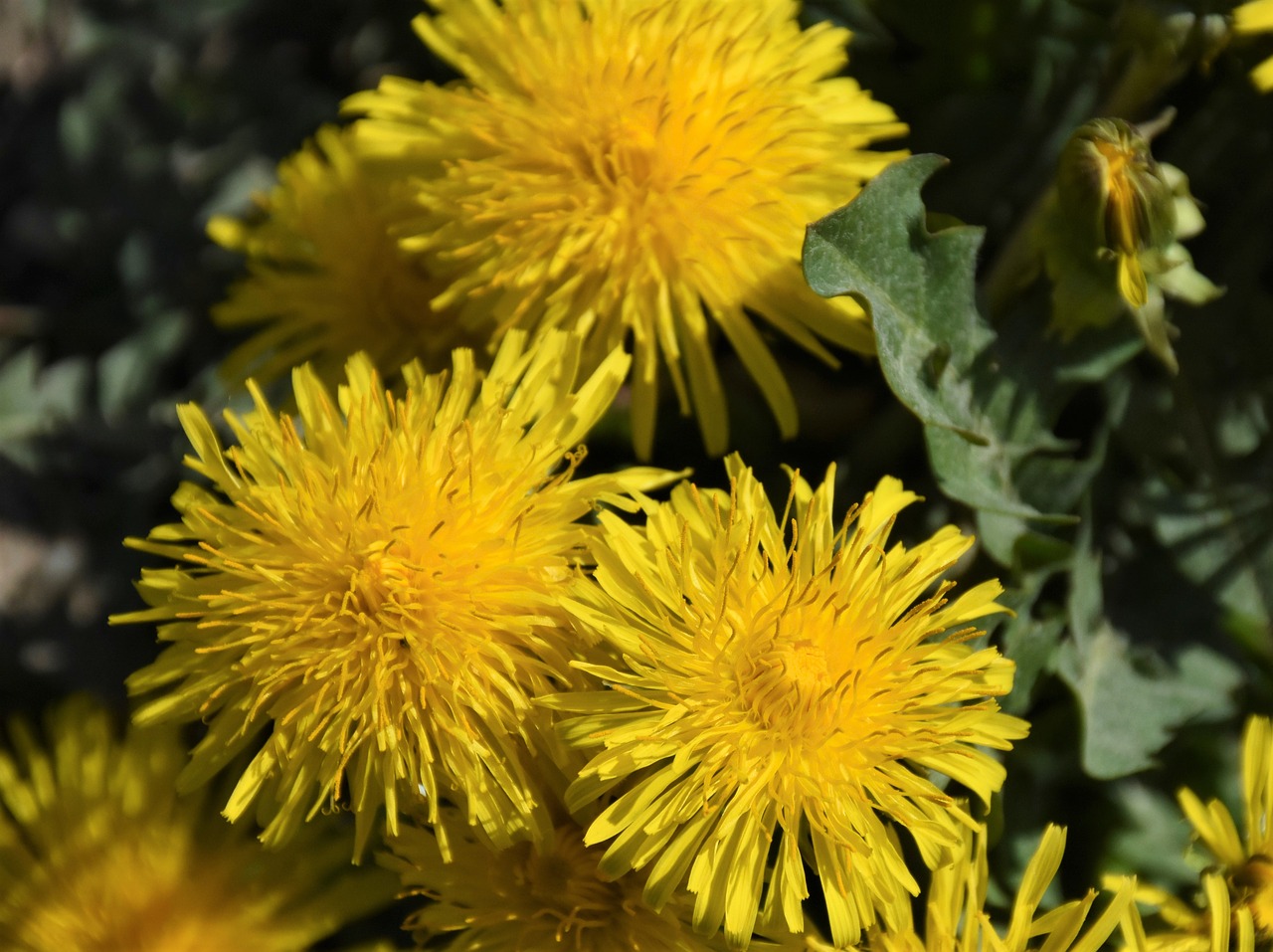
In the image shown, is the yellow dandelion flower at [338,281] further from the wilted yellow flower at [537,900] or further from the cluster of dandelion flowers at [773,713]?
the wilted yellow flower at [537,900]

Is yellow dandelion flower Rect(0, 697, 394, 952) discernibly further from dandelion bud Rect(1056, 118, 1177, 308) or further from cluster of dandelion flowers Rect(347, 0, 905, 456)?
dandelion bud Rect(1056, 118, 1177, 308)

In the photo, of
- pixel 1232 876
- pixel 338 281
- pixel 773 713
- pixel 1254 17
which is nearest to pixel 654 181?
pixel 338 281

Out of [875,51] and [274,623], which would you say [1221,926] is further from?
[875,51]

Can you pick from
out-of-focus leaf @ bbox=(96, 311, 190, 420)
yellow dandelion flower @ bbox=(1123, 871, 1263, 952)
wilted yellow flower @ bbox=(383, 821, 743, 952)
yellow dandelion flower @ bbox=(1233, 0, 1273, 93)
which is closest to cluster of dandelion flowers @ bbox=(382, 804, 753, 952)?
wilted yellow flower @ bbox=(383, 821, 743, 952)

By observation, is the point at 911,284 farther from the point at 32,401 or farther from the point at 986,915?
the point at 32,401

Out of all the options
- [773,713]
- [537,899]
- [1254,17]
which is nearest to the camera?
[773,713]

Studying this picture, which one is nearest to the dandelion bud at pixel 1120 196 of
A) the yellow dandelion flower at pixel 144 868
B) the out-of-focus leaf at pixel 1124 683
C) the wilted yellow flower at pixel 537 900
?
the out-of-focus leaf at pixel 1124 683
